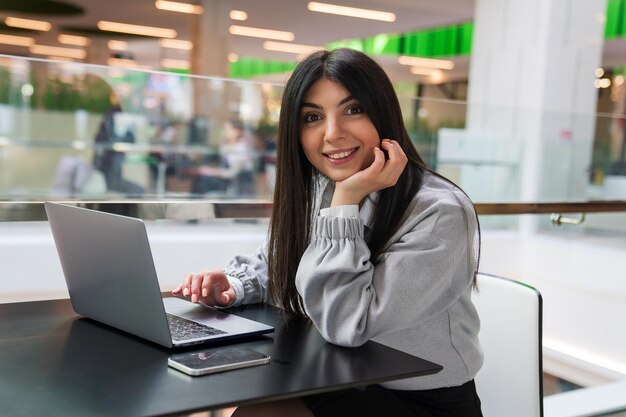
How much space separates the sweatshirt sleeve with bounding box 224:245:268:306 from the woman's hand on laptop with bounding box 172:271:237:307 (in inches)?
1.0

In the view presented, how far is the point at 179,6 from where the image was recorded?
28.5ft

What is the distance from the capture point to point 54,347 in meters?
1.06

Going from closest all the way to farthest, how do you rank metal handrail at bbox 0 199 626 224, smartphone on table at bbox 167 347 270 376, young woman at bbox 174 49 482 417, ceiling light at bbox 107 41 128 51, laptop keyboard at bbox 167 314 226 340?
1. smartphone on table at bbox 167 347 270 376
2. laptop keyboard at bbox 167 314 226 340
3. young woman at bbox 174 49 482 417
4. metal handrail at bbox 0 199 626 224
5. ceiling light at bbox 107 41 128 51

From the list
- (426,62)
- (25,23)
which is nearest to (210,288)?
(25,23)

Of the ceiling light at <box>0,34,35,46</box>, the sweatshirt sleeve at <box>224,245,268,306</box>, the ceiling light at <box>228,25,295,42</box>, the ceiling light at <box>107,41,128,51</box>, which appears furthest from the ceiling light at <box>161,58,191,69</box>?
the sweatshirt sleeve at <box>224,245,268,306</box>

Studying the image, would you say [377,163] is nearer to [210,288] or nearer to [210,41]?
[210,288]

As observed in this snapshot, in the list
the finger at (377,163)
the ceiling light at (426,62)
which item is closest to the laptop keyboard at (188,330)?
the finger at (377,163)

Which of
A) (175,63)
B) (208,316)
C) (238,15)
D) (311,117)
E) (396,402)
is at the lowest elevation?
(396,402)

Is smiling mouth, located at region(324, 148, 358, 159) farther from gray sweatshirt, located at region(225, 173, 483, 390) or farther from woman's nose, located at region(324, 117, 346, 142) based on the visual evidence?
gray sweatshirt, located at region(225, 173, 483, 390)

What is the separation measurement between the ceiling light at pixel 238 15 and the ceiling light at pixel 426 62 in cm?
345

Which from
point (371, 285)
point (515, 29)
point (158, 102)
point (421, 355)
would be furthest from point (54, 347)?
point (515, 29)

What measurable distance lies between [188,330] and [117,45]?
28.5ft

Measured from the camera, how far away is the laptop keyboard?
1103 millimetres

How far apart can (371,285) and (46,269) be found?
4.57 feet
